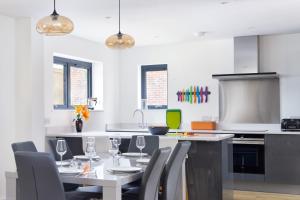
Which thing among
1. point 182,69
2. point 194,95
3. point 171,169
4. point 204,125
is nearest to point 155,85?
point 182,69

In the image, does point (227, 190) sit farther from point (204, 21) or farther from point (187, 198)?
point (204, 21)

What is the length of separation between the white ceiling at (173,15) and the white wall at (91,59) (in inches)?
9.7

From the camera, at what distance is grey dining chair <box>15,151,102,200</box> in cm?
260

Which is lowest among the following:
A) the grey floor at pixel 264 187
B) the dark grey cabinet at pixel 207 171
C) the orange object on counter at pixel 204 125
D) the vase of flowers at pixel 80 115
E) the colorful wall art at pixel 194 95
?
the grey floor at pixel 264 187

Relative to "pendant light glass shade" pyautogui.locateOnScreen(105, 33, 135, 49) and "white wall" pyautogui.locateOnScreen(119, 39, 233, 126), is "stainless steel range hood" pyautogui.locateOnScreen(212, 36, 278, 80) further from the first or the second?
"pendant light glass shade" pyautogui.locateOnScreen(105, 33, 135, 49)

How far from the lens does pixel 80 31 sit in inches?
229

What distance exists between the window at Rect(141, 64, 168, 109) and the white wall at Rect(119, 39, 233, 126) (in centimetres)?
12

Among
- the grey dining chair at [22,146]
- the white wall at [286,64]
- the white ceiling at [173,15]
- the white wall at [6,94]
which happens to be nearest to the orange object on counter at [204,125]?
the white wall at [286,64]

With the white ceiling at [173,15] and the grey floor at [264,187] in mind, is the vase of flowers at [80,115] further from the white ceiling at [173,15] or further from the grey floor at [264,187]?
the grey floor at [264,187]

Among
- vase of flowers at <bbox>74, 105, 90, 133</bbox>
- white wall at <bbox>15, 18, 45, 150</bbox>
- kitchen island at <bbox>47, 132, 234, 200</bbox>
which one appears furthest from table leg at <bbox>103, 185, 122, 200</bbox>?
vase of flowers at <bbox>74, 105, 90, 133</bbox>

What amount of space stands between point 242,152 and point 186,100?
4.69ft

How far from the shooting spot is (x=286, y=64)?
612 centimetres

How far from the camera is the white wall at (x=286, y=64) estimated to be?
6047mm

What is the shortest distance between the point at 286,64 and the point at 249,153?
1.52m
